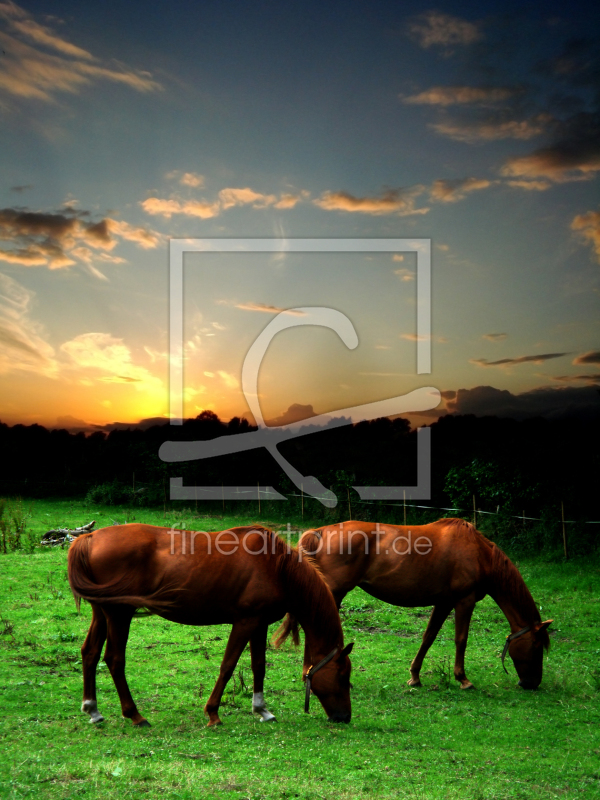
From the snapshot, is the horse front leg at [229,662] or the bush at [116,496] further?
the bush at [116,496]

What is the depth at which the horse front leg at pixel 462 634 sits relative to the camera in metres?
7.61

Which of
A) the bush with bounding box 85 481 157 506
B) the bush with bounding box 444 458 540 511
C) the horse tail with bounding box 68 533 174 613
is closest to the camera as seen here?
the horse tail with bounding box 68 533 174 613

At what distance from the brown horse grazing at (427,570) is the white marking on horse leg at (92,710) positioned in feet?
9.16

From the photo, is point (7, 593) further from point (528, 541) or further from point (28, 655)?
point (528, 541)

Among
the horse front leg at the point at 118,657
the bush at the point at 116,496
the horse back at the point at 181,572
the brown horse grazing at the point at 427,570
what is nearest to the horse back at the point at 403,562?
the brown horse grazing at the point at 427,570

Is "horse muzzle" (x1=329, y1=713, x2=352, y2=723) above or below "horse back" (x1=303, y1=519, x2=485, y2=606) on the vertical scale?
below

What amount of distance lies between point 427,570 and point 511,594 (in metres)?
1.00

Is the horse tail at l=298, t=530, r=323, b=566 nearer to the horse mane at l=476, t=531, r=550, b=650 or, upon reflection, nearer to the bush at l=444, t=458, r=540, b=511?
the horse mane at l=476, t=531, r=550, b=650

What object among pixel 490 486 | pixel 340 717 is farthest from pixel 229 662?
pixel 490 486

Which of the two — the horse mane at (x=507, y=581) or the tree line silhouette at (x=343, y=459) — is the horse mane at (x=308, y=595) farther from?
the tree line silhouette at (x=343, y=459)

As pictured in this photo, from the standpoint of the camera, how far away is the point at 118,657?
20.1ft

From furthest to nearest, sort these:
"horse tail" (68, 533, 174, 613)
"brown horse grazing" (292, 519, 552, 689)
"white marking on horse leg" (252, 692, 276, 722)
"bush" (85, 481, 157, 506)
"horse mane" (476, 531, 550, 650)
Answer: "bush" (85, 481, 157, 506), "brown horse grazing" (292, 519, 552, 689), "horse mane" (476, 531, 550, 650), "white marking on horse leg" (252, 692, 276, 722), "horse tail" (68, 533, 174, 613)

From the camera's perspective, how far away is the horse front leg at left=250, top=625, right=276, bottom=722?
6.34 metres

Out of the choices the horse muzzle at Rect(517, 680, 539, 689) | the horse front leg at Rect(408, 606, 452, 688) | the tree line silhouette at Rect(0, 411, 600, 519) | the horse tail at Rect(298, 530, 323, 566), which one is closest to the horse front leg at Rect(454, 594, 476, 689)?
the horse front leg at Rect(408, 606, 452, 688)
